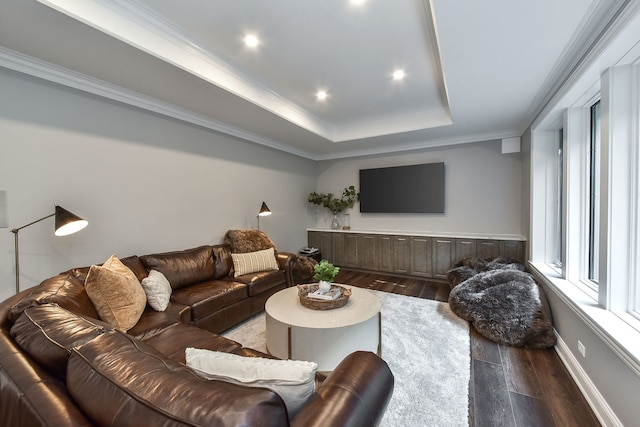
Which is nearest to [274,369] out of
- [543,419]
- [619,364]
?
[543,419]

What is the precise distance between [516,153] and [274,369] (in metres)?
4.84

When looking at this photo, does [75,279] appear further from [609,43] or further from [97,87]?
[609,43]

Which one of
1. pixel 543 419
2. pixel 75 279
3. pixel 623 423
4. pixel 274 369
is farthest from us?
pixel 75 279

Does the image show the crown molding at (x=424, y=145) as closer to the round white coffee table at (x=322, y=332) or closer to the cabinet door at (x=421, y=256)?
the cabinet door at (x=421, y=256)

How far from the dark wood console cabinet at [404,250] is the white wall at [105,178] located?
1.95 meters

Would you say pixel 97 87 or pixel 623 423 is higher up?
pixel 97 87

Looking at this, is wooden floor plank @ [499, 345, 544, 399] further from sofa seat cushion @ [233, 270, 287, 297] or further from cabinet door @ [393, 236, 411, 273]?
sofa seat cushion @ [233, 270, 287, 297]

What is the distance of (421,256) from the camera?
180 inches

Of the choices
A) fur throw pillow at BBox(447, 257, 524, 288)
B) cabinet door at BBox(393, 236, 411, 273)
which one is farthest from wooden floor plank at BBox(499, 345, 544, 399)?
cabinet door at BBox(393, 236, 411, 273)

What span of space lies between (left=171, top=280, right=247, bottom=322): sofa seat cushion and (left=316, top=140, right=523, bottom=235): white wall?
10.8 ft

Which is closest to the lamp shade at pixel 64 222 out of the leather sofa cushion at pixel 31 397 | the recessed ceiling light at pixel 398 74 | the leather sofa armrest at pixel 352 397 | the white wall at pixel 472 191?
the leather sofa cushion at pixel 31 397

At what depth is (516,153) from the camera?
4.12 meters

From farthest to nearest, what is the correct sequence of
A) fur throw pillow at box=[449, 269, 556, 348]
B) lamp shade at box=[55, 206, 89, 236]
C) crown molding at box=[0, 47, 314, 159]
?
fur throw pillow at box=[449, 269, 556, 348]
crown molding at box=[0, 47, 314, 159]
lamp shade at box=[55, 206, 89, 236]

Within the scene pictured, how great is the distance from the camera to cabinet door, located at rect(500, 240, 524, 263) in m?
3.85
